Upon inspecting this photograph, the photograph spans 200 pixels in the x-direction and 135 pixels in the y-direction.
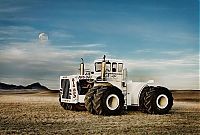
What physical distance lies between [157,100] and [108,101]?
5.20 ft

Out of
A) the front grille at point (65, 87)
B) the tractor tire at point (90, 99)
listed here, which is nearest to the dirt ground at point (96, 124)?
the tractor tire at point (90, 99)

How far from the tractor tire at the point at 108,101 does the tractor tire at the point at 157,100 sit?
2.96 feet

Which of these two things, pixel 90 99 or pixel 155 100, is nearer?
pixel 90 99

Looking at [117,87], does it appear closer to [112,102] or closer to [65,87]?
[112,102]

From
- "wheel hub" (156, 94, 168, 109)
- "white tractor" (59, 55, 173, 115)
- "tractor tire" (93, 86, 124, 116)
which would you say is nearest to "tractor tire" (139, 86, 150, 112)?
"white tractor" (59, 55, 173, 115)

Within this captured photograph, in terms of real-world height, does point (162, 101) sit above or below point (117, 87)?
below

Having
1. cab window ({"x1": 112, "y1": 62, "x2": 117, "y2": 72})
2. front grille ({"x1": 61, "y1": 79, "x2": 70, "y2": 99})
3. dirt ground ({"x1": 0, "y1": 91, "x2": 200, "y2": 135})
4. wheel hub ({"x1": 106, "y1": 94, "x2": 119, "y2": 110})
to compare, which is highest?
cab window ({"x1": 112, "y1": 62, "x2": 117, "y2": 72})

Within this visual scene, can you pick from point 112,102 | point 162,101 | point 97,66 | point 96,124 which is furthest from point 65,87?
point 96,124

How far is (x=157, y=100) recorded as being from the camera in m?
12.4

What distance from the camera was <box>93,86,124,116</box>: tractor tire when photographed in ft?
37.0

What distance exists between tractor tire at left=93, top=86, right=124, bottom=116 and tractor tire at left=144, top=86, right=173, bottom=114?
2.96ft

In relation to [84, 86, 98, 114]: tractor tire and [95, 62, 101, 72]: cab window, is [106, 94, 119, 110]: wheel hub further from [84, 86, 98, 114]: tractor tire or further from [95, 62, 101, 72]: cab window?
[95, 62, 101, 72]: cab window

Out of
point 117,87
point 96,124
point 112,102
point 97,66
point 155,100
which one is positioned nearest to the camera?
point 96,124

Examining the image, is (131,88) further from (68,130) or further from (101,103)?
(68,130)
